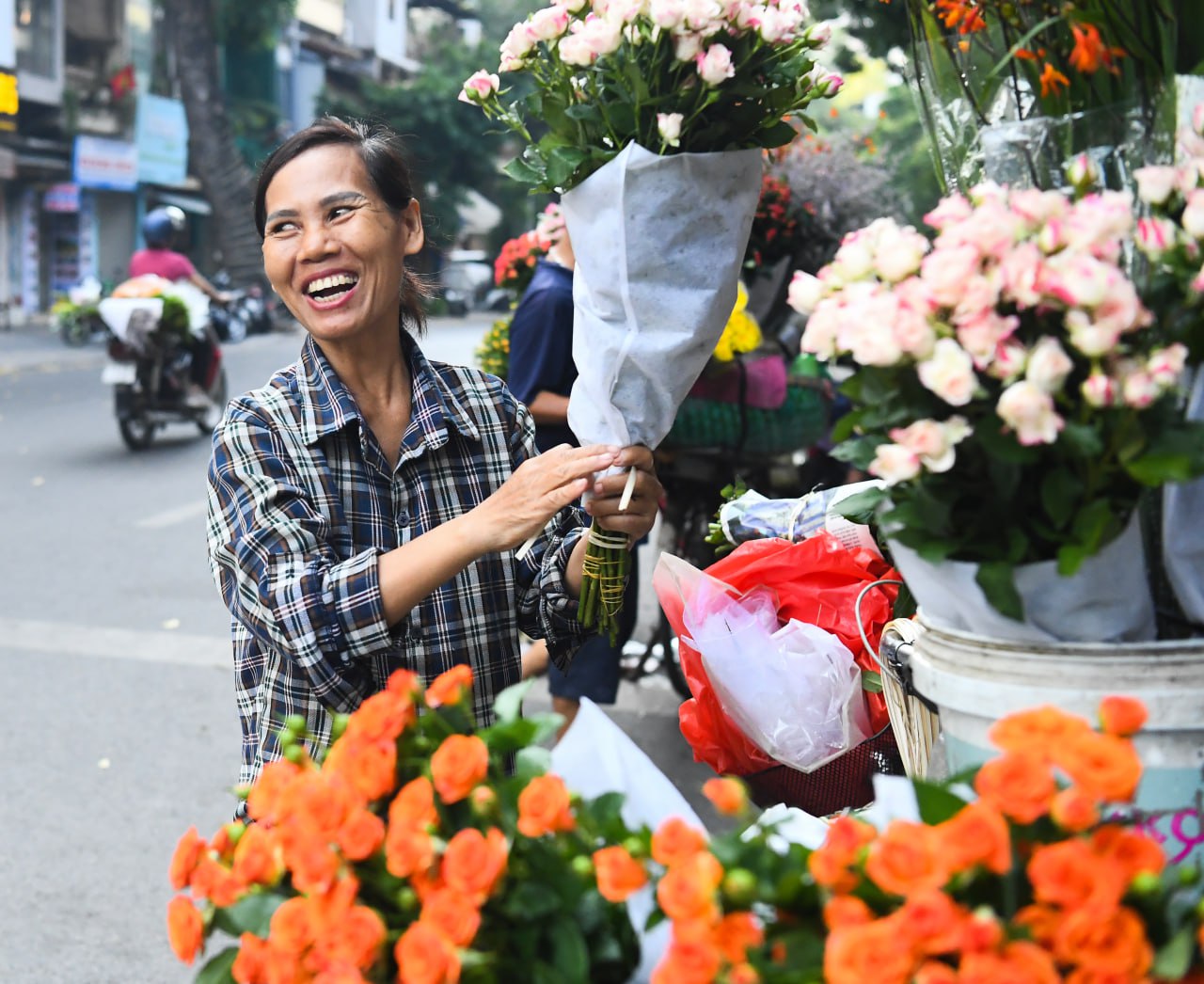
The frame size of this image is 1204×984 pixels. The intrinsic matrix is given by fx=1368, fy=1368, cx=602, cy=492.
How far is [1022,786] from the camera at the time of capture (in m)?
0.97

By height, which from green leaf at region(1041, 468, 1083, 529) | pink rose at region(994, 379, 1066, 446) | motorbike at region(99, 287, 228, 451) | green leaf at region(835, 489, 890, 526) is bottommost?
motorbike at region(99, 287, 228, 451)

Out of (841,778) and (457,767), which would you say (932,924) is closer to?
(457,767)

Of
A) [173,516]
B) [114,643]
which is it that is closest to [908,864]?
[114,643]

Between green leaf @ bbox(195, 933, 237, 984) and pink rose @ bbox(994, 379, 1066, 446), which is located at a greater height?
pink rose @ bbox(994, 379, 1066, 446)

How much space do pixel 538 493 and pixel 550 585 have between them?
0.40 m

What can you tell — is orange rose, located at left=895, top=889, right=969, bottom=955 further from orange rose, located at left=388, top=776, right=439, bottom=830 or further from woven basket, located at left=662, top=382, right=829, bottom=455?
woven basket, located at left=662, top=382, right=829, bottom=455

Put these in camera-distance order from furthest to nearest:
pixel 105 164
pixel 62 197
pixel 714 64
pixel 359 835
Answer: pixel 105 164
pixel 62 197
pixel 714 64
pixel 359 835

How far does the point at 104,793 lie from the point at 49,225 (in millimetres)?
23868

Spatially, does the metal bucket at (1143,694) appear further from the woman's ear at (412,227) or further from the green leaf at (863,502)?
the woman's ear at (412,227)

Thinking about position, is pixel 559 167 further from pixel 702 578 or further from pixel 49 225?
pixel 49 225

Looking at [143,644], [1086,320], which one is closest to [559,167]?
[1086,320]

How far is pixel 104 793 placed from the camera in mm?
4238

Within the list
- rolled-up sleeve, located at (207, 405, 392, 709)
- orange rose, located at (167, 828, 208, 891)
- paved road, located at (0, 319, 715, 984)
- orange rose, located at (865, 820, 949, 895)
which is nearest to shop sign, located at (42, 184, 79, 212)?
paved road, located at (0, 319, 715, 984)

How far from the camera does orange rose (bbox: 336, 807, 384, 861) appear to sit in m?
1.11
